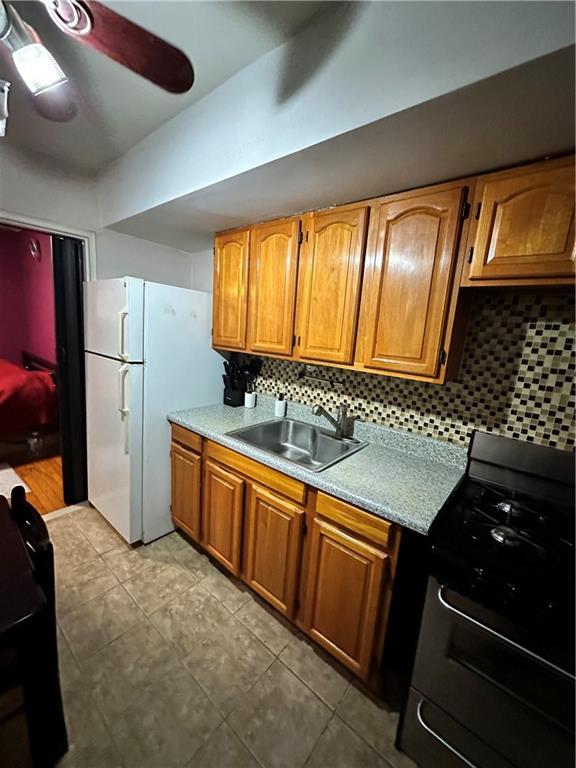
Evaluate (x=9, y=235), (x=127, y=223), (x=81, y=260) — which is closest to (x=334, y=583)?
(x=127, y=223)

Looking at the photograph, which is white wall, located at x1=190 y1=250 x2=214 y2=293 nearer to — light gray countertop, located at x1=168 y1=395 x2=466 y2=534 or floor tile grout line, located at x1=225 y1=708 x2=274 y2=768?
light gray countertop, located at x1=168 y1=395 x2=466 y2=534

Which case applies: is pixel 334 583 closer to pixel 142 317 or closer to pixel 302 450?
pixel 302 450

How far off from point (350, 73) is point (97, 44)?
0.68 m

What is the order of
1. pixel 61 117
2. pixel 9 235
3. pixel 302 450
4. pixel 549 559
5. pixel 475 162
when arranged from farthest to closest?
pixel 9 235 < pixel 302 450 < pixel 61 117 < pixel 475 162 < pixel 549 559

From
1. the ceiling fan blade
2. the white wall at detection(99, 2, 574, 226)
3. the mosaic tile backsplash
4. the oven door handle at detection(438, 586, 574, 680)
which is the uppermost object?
the white wall at detection(99, 2, 574, 226)

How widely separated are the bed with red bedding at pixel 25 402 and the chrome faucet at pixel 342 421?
296cm

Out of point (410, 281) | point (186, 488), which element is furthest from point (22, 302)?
point (410, 281)

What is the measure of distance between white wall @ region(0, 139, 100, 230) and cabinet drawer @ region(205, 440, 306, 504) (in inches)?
68.9

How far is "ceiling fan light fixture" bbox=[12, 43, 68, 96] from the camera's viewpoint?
0.82 metres

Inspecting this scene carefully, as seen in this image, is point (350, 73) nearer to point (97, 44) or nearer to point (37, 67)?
point (97, 44)

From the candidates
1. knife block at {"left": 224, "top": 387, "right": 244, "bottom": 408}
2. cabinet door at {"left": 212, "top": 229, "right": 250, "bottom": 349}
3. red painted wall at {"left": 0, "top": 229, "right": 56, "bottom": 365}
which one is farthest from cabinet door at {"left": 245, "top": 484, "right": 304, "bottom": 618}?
red painted wall at {"left": 0, "top": 229, "right": 56, "bottom": 365}

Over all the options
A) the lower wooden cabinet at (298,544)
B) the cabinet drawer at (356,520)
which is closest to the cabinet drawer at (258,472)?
the lower wooden cabinet at (298,544)

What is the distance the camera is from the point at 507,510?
1.19 metres

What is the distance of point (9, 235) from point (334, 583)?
5638 millimetres
